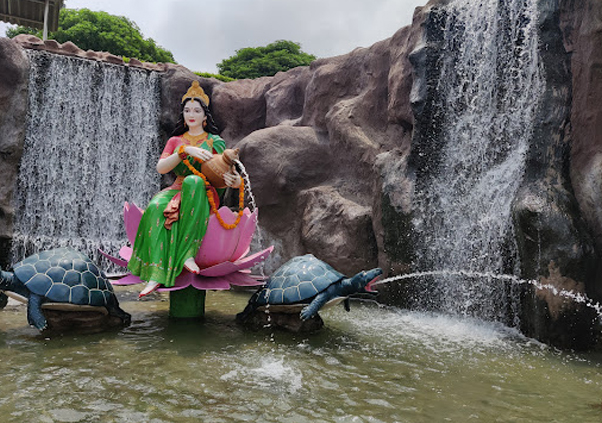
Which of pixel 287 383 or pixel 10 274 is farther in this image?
pixel 10 274

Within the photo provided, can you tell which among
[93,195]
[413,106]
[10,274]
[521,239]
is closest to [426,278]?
[521,239]

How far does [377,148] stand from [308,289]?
3958mm

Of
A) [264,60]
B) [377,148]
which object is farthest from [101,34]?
[377,148]

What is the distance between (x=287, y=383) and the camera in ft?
9.45

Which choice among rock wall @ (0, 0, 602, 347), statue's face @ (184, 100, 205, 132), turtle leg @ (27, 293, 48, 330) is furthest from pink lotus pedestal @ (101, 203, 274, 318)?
rock wall @ (0, 0, 602, 347)

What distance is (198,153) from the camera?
164 inches

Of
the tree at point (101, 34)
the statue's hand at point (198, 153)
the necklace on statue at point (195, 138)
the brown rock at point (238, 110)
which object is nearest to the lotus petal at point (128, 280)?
the statue's hand at point (198, 153)

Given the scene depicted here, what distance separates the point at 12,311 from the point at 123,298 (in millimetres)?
1295

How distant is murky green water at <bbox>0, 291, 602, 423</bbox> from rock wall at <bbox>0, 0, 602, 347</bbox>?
3.44 feet

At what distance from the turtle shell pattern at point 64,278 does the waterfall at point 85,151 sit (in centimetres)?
507

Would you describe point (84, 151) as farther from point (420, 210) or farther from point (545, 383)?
point (545, 383)

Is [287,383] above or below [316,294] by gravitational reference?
below

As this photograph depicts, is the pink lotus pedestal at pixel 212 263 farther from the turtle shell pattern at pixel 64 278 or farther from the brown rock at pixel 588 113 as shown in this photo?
the brown rock at pixel 588 113

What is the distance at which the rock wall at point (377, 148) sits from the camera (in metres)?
4.29
